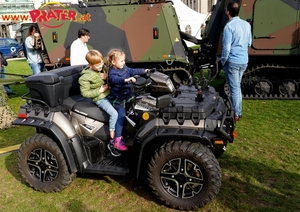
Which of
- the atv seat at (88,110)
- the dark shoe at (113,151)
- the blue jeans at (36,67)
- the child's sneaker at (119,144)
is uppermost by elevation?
the atv seat at (88,110)

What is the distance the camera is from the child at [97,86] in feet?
13.2

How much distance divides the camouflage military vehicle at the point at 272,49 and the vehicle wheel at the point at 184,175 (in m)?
5.20

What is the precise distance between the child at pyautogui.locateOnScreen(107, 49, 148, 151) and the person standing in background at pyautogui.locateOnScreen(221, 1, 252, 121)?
218 centimetres

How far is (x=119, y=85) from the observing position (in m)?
3.98

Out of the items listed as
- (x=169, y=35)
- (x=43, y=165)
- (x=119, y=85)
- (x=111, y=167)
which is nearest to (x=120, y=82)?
(x=119, y=85)

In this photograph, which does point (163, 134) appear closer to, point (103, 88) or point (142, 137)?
point (142, 137)

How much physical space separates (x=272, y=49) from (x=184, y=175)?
540 cm

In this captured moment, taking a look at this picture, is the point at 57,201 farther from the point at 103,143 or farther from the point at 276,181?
the point at 276,181

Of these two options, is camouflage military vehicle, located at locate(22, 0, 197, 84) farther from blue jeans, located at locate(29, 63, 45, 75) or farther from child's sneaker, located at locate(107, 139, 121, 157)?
child's sneaker, located at locate(107, 139, 121, 157)

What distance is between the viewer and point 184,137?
347 cm

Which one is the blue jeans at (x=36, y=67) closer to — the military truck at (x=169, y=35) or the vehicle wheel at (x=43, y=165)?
the military truck at (x=169, y=35)

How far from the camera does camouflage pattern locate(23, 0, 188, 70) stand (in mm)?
8586

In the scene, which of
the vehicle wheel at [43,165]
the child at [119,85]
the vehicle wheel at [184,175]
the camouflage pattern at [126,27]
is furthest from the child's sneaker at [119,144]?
the camouflage pattern at [126,27]

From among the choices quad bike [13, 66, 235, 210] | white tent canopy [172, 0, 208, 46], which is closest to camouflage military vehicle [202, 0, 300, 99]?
quad bike [13, 66, 235, 210]
